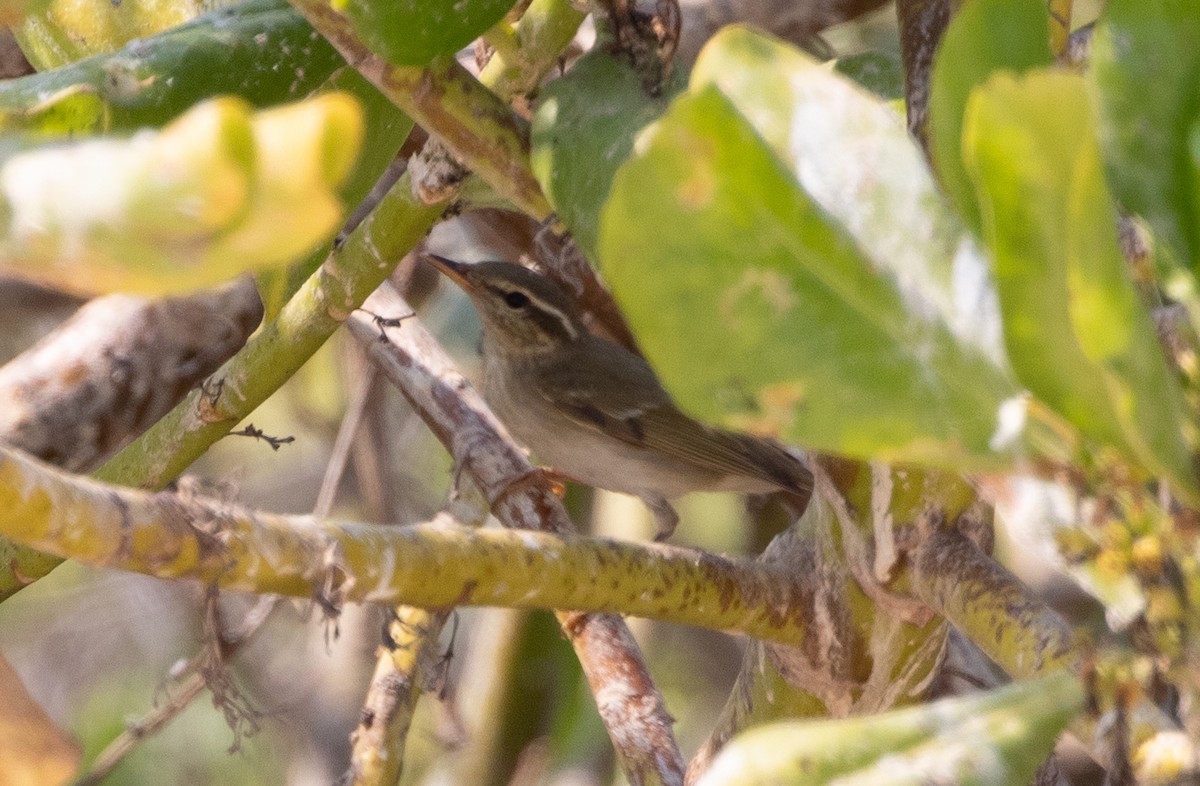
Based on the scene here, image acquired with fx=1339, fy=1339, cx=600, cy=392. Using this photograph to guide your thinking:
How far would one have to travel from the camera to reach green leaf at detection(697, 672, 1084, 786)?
677 mm

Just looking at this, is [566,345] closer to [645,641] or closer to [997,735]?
[645,641]

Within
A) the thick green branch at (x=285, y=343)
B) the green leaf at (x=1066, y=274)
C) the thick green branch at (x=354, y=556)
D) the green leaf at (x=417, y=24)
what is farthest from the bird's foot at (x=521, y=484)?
the green leaf at (x=1066, y=274)

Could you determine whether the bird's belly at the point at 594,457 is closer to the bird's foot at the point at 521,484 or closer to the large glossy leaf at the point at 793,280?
the bird's foot at the point at 521,484

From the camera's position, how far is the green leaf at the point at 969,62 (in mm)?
733

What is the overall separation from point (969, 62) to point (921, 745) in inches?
14.7

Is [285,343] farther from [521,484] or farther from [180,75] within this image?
[521,484]

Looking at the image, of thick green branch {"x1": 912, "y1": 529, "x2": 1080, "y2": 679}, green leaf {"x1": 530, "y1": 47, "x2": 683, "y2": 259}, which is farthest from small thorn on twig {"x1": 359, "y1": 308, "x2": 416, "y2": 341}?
thick green branch {"x1": 912, "y1": 529, "x2": 1080, "y2": 679}

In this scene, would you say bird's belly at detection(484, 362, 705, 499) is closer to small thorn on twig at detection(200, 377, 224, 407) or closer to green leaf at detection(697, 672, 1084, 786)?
small thorn on twig at detection(200, 377, 224, 407)

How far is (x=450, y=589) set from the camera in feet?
3.32

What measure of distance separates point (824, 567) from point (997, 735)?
70cm

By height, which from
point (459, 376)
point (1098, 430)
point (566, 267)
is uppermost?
point (1098, 430)

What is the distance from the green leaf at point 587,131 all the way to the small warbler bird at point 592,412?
1.51m

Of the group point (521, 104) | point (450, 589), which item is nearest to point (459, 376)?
point (521, 104)

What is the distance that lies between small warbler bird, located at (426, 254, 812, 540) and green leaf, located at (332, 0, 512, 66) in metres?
1.61
